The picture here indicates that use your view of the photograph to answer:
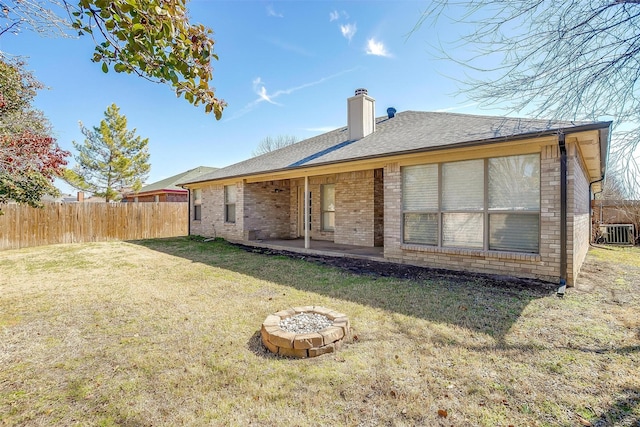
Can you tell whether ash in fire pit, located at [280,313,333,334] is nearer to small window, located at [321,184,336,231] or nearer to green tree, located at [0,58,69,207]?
green tree, located at [0,58,69,207]

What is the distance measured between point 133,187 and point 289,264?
22353mm

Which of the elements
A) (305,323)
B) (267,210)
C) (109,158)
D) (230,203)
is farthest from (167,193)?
(305,323)

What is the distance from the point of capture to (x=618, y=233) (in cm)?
1336

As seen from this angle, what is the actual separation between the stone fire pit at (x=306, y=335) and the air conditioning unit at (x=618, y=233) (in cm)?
1509

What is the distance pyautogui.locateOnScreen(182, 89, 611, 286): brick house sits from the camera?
564 centimetres

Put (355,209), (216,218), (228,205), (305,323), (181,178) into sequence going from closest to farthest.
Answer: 1. (305,323)
2. (355,209)
3. (228,205)
4. (216,218)
5. (181,178)

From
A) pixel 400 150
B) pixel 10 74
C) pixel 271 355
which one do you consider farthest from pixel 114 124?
pixel 271 355

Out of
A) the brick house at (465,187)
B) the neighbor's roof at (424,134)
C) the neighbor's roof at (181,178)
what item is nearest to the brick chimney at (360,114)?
the brick house at (465,187)

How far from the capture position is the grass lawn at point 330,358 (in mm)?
2449

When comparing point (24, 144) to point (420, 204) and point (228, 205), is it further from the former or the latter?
point (420, 204)

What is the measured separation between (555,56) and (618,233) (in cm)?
1454

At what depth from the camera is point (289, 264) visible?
8375 millimetres

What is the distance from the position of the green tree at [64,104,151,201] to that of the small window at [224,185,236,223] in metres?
15.2

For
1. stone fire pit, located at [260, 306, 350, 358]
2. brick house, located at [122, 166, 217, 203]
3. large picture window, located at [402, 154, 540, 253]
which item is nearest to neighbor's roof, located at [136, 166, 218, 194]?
brick house, located at [122, 166, 217, 203]
